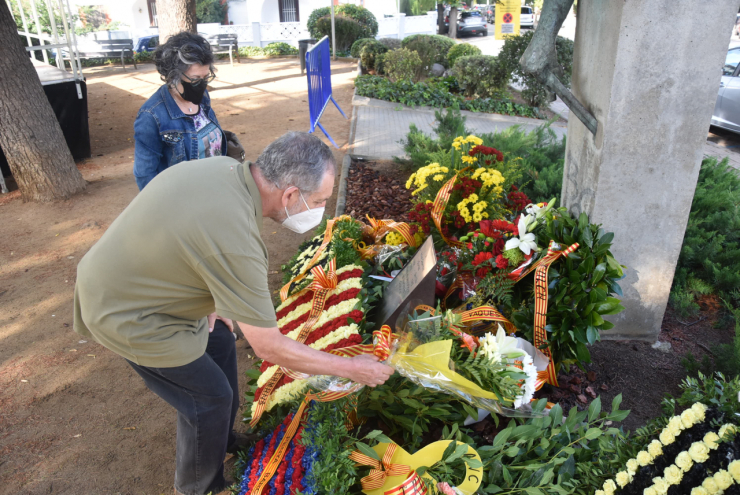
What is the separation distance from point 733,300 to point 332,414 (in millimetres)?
2991

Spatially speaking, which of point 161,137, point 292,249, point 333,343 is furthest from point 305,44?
point 333,343

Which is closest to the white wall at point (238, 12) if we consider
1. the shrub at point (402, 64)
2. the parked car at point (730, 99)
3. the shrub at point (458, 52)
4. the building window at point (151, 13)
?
the building window at point (151, 13)

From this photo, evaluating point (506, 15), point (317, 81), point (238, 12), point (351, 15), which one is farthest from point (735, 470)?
point (238, 12)

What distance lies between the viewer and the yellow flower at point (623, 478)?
145cm

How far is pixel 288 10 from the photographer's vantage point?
2792 cm

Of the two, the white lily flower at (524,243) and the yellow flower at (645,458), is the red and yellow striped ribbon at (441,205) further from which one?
the yellow flower at (645,458)

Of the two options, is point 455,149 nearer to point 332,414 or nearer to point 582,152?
point 582,152

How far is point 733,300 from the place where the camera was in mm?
3434

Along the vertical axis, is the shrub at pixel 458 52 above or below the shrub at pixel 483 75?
above

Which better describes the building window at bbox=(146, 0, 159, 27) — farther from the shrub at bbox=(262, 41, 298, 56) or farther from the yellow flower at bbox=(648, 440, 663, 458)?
the yellow flower at bbox=(648, 440, 663, 458)

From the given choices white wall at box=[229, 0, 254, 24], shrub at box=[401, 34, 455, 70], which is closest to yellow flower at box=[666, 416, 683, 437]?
shrub at box=[401, 34, 455, 70]

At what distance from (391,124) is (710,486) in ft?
29.0

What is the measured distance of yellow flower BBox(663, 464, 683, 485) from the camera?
4.18 ft

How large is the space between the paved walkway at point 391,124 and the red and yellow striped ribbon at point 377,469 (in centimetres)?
584
